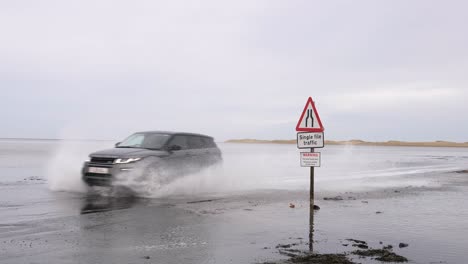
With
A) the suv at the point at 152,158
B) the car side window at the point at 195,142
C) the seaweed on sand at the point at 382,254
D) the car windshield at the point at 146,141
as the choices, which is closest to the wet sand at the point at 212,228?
the seaweed on sand at the point at 382,254

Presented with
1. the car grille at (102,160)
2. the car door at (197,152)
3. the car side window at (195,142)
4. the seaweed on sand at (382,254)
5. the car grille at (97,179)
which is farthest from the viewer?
the car side window at (195,142)

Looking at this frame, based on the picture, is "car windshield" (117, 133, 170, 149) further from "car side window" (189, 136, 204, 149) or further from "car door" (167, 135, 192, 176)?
"car side window" (189, 136, 204, 149)

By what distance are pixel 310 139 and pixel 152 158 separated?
4.96 m

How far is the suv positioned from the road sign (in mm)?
4613

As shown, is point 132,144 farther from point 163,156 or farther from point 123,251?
point 123,251

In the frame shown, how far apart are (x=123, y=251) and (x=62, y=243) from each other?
1095 millimetres

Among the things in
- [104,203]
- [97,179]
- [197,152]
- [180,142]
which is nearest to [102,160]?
[97,179]

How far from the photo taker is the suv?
13367 mm

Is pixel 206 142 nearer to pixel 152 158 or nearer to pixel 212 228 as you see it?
pixel 152 158

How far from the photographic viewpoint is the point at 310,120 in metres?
11.4

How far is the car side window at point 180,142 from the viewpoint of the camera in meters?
15.3

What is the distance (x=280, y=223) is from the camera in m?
9.57

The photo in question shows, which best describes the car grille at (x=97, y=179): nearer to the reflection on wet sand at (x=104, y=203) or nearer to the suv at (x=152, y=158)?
the suv at (x=152, y=158)

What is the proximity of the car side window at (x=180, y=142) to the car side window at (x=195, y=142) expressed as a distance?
0.82 ft
